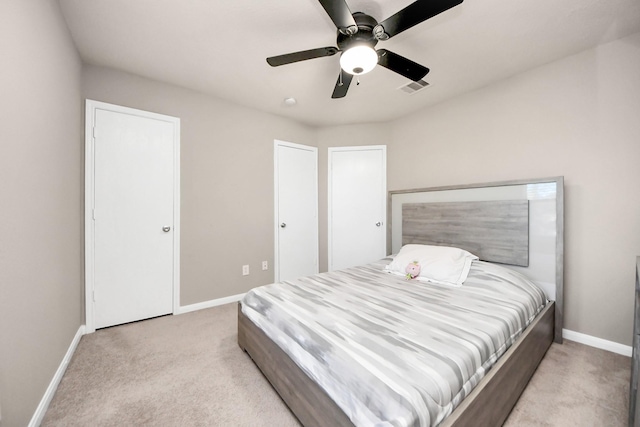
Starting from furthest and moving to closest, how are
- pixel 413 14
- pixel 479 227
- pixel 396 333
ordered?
pixel 479 227 → pixel 413 14 → pixel 396 333

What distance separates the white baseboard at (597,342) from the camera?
1.85 m

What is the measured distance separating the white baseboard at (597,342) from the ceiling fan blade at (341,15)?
2.93 m

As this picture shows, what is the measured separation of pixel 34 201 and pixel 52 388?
1110 millimetres

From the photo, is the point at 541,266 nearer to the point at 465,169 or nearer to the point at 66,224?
the point at 465,169

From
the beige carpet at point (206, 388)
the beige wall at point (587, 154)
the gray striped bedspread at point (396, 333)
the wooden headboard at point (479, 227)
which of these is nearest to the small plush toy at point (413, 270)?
the gray striped bedspread at point (396, 333)

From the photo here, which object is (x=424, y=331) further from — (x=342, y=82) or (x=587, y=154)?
(x=587, y=154)

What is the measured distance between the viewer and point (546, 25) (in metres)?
1.74

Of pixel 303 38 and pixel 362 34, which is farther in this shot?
pixel 303 38

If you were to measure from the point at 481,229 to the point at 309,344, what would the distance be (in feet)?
6.99

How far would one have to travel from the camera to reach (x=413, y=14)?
1.33 meters

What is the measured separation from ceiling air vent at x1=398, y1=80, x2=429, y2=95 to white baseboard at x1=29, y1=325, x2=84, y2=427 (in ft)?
11.7

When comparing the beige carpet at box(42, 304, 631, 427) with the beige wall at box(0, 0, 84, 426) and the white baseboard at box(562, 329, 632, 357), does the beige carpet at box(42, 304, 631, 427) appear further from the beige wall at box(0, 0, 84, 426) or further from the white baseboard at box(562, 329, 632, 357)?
the beige wall at box(0, 0, 84, 426)

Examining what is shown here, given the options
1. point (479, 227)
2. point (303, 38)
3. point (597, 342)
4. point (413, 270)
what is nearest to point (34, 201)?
point (303, 38)

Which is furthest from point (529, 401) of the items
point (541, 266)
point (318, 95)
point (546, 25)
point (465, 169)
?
point (318, 95)
